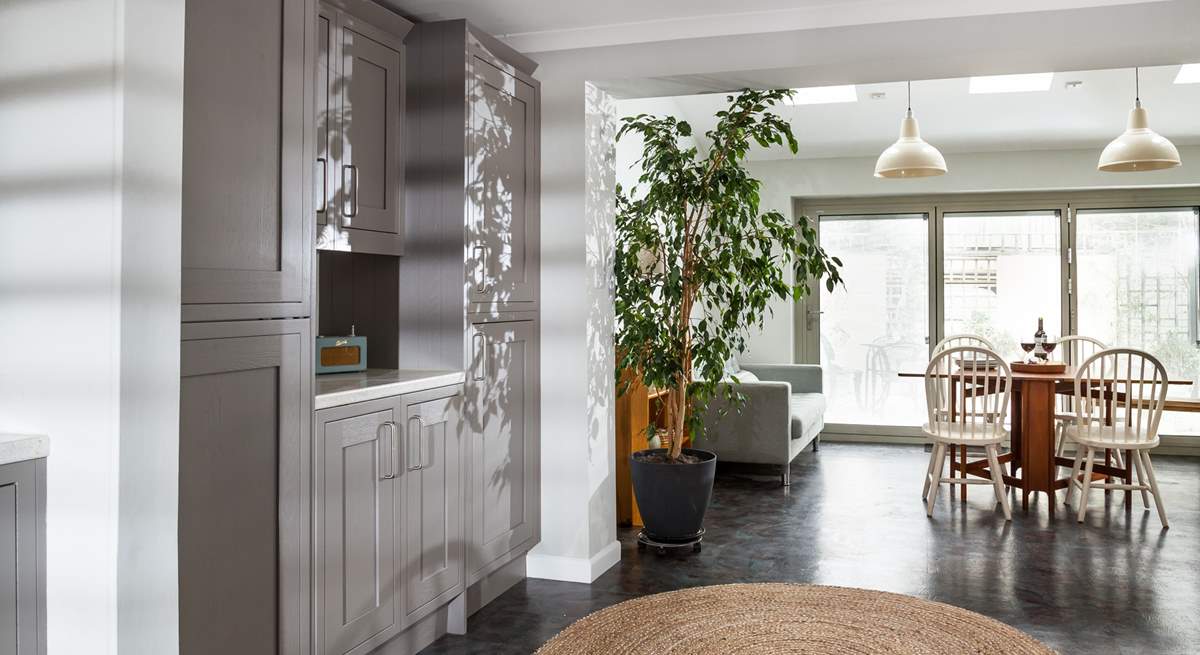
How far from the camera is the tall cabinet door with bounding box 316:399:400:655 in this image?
2.36m

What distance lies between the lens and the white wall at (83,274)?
1.69m

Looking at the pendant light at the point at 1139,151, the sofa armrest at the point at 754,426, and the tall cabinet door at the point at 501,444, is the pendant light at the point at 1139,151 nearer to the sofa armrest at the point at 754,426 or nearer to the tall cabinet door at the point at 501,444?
the sofa armrest at the point at 754,426

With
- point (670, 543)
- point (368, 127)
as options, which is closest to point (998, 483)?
point (670, 543)

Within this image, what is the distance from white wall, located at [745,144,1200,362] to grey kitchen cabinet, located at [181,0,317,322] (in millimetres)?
5371

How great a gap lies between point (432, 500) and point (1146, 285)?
6.42 meters

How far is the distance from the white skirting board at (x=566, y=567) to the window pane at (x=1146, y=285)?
17.0ft

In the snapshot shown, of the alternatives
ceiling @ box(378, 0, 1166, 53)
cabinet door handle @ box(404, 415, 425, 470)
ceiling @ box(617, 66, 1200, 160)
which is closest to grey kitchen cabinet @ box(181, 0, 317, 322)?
cabinet door handle @ box(404, 415, 425, 470)

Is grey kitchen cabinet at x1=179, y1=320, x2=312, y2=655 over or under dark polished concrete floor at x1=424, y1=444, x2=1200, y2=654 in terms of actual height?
over

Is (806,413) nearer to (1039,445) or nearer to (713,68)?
(1039,445)

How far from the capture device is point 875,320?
294 inches

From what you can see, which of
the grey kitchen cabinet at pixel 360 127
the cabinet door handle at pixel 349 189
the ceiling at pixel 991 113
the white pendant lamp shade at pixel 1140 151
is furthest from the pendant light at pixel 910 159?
the cabinet door handle at pixel 349 189

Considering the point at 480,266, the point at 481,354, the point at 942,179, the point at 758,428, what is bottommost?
the point at 758,428

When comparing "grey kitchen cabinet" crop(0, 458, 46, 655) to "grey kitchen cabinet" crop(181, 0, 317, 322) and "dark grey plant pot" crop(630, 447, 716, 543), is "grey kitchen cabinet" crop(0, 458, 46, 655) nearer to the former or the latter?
"grey kitchen cabinet" crop(181, 0, 317, 322)

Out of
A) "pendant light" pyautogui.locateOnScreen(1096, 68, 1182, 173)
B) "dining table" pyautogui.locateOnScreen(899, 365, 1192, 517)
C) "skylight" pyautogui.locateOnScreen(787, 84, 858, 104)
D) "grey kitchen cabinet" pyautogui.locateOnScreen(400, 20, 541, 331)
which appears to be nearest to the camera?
"grey kitchen cabinet" pyautogui.locateOnScreen(400, 20, 541, 331)
